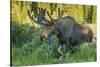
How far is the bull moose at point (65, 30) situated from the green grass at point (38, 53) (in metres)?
0.06

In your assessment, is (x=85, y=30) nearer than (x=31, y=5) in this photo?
No

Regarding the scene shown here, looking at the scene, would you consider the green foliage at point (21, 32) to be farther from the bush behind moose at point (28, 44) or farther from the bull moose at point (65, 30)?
the bull moose at point (65, 30)

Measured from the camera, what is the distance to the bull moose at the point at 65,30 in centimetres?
215

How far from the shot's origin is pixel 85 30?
230 centimetres

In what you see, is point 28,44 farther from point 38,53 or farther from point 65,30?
point 65,30

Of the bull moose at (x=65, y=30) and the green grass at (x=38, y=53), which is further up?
the bull moose at (x=65, y=30)

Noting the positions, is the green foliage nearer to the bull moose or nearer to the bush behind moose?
the bush behind moose

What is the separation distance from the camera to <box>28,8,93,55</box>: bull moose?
2.15m

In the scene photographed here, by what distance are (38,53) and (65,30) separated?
39 cm

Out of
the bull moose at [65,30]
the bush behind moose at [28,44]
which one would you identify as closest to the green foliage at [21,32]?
the bush behind moose at [28,44]

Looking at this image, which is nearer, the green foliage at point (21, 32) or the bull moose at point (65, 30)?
the green foliage at point (21, 32)
